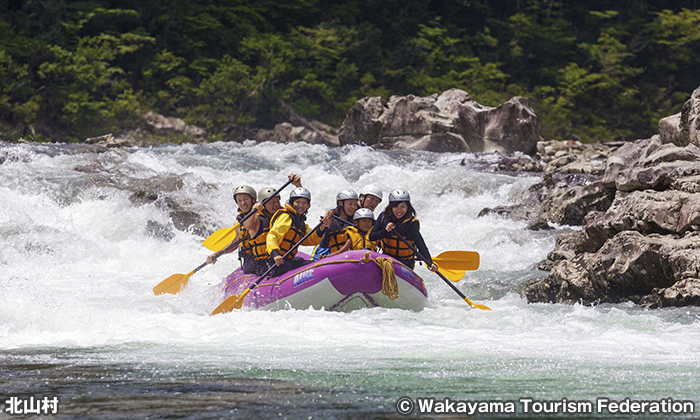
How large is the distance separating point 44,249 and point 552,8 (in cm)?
2732

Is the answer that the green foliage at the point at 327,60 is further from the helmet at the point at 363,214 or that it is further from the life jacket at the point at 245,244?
the helmet at the point at 363,214

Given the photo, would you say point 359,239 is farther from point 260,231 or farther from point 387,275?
point 260,231

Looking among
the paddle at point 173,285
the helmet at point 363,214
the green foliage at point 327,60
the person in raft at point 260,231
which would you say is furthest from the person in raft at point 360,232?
the green foliage at point 327,60

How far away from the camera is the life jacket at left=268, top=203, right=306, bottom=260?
18.7 feet

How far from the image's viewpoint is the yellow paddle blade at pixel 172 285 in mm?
6652

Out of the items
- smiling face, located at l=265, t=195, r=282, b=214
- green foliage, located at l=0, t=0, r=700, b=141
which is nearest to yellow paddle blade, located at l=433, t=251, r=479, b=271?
smiling face, located at l=265, t=195, r=282, b=214

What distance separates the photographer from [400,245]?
6.03 metres

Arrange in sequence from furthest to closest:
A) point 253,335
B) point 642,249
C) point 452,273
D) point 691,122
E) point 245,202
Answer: point 691,122
point 452,273
point 245,202
point 642,249
point 253,335

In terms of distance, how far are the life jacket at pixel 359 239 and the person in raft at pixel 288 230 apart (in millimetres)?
228

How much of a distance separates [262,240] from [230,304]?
71 centimetres

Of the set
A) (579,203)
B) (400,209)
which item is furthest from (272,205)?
(579,203)

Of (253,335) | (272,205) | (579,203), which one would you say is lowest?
(253,335)

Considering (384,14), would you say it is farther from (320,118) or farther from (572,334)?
(572,334)

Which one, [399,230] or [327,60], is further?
[327,60]
